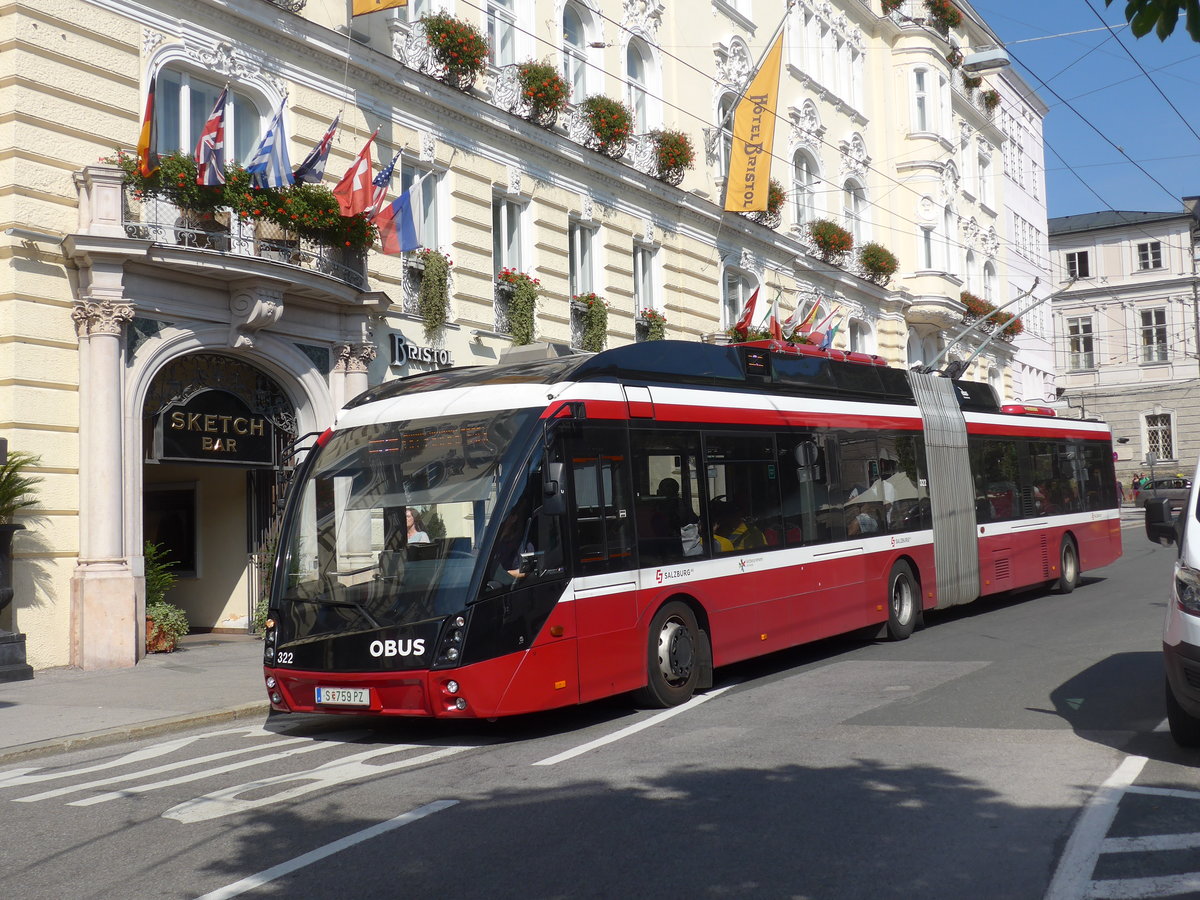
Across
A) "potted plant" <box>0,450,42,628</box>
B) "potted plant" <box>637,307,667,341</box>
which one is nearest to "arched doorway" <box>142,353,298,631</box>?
"potted plant" <box>0,450,42,628</box>

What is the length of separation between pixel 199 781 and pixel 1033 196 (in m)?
53.1

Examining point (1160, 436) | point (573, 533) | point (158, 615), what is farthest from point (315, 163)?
point (1160, 436)

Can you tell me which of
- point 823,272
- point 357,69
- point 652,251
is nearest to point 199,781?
point 357,69

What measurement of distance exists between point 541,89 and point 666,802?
1709cm

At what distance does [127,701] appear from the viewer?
39.5ft

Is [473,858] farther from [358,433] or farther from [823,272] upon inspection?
[823,272]

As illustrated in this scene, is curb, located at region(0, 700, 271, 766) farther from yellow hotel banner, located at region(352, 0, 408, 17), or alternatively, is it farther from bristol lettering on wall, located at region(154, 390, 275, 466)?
yellow hotel banner, located at region(352, 0, 408, 17)

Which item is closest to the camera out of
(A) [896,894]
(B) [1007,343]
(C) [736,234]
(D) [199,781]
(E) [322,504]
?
(A) [896,894]

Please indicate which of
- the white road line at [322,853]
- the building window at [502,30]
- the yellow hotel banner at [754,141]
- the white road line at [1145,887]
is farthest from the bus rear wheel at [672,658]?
the yellow hotel banner at [754,141]

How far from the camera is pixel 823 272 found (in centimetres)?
3344

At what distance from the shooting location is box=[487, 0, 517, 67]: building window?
21.9 m

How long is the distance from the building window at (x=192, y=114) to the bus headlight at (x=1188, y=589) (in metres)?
12.6

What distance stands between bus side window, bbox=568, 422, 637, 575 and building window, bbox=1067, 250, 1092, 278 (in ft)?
227

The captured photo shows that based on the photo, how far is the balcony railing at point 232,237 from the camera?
15047 millimetres
